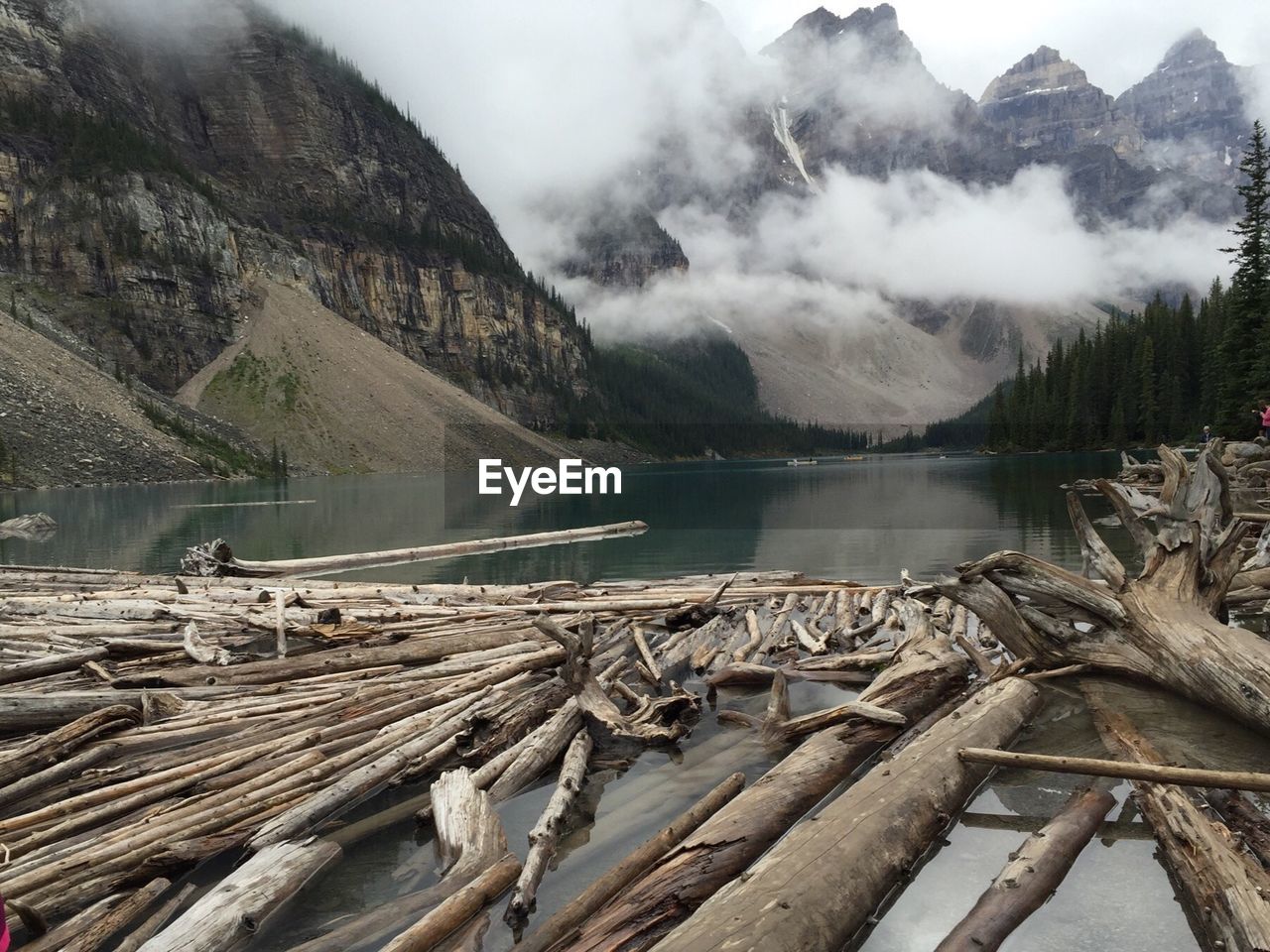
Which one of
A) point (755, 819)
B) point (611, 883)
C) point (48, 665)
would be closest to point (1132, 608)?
point (755, 819)

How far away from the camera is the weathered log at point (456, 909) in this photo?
4.56 m

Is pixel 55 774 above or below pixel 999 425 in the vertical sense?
below

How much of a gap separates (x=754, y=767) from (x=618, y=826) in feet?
5.84

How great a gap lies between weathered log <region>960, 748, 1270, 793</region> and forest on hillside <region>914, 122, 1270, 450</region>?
249 feet

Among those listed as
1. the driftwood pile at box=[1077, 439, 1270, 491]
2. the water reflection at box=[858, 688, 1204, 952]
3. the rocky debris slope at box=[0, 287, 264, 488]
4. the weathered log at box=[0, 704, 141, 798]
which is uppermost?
the rocky debris slope at box=[0, 287, 264, 488]

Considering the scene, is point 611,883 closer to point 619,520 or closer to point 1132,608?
point 1132,608

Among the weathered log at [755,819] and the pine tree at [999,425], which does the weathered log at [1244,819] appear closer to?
the weathered log at [755,819]

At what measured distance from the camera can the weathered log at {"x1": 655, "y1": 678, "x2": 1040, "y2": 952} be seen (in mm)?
4277

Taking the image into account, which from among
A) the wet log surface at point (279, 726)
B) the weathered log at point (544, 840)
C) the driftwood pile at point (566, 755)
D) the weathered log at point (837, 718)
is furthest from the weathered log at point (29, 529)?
the weathered log at point (837, 718)

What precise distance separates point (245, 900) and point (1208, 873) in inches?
266

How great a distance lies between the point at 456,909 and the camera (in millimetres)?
4914

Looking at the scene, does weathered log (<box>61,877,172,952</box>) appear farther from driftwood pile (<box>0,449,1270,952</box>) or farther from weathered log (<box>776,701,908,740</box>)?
weathered log (<box>776,701,908,740</box>)

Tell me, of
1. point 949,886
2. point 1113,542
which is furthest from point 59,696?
point 1113,542

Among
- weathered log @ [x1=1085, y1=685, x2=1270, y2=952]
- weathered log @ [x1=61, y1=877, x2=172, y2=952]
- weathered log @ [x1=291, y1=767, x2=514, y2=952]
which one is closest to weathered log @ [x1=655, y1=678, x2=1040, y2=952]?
weathered log @ [x1=1085, y1=685, x2=1270, y2=952]
